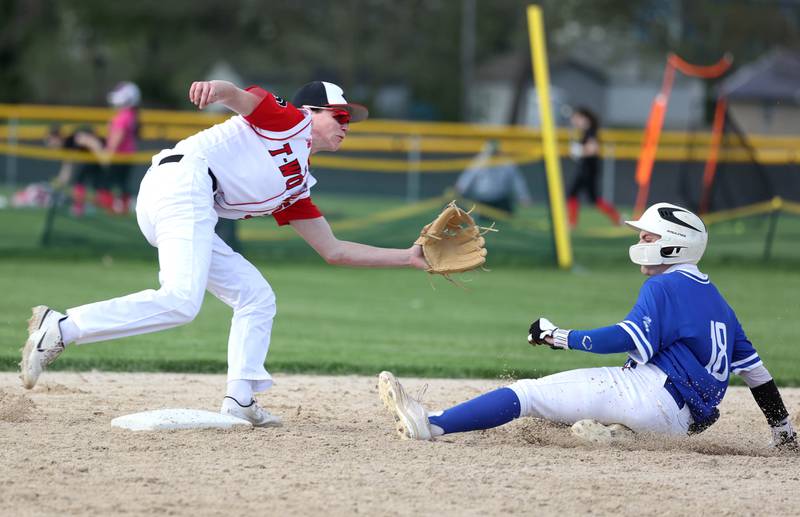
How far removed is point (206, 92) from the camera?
519cm

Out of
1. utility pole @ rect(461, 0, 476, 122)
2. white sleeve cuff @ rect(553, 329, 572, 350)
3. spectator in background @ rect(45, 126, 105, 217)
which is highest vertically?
white sleeve cuff @ rect(553, 329, 572, 350)

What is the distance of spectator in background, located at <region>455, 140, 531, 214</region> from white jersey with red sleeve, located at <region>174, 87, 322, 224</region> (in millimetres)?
11727

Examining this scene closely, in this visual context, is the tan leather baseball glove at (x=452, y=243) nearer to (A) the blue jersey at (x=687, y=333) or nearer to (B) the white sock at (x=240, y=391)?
(A) the blue jersey at (x=687, y=333)

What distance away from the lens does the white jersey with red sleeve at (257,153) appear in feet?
18.3

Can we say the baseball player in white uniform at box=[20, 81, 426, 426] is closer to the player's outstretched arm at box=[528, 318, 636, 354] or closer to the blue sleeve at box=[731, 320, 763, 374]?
the player's outstretched arm at box=[528, 318, 636, 354]

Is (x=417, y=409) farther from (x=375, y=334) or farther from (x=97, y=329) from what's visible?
(x=375, y=334)

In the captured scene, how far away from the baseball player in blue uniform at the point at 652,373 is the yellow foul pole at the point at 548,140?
9293mm

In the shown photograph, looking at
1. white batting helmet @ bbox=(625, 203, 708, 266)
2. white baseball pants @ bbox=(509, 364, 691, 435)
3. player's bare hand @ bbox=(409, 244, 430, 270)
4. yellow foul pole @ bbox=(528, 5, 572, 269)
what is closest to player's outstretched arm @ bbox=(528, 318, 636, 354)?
white baseball pants @ bbox=(509, 364, 691, 435)

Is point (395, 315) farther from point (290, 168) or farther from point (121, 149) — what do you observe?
point (121, 149)

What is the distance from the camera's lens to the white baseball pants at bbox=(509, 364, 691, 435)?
549 centimetres

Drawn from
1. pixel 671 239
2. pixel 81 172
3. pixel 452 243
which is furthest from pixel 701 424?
pixel 81 172

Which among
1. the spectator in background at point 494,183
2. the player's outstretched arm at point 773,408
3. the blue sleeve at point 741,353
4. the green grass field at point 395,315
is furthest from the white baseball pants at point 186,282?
the spectator in background at point 494,183

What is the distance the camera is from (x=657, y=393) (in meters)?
5.52

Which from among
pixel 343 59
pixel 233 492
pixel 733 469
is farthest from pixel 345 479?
pixel 343 59
